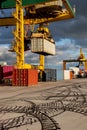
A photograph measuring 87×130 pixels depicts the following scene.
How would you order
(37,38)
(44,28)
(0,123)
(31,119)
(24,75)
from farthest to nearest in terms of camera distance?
(44,28), (37,38), (24,75), (31,119), (0,123)

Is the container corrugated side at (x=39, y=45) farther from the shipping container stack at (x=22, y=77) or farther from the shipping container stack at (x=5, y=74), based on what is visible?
the shipping container stack at (x=22, y=77)

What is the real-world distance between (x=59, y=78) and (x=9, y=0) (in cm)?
3798

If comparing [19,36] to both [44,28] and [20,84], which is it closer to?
[20,84]

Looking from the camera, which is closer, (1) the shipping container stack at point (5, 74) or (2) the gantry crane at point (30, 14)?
(2) the gantry crane at point (30, 14)

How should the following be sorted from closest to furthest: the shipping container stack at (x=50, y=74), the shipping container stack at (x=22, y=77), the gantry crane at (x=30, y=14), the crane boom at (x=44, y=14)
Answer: the shipping container stack at (x=22, y=77)
the gantry crane at (x=30, y=14)
the crane boom at (x=44, y=14)
the shipping container stack at (x=50, y=74)

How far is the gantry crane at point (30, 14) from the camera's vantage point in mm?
50406

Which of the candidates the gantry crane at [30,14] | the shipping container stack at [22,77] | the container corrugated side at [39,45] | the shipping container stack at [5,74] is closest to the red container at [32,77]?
the shipping container stack at [22,77]

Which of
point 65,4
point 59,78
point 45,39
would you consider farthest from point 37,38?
point 59,78

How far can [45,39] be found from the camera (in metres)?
65.3

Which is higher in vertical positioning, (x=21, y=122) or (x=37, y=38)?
(x=37, y=38)

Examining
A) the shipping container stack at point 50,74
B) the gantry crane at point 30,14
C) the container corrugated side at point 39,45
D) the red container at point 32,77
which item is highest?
the gantry crane at point 30,14

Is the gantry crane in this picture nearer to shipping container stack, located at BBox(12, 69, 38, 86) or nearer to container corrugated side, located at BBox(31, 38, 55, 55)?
shipping container stack, located at BBox(12, 69, 38, 86)

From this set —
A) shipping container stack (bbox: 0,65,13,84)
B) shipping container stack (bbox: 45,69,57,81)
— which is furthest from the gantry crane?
shipping container stack (bbox: 45,69,57,81)

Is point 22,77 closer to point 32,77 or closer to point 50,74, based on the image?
point 32,77
